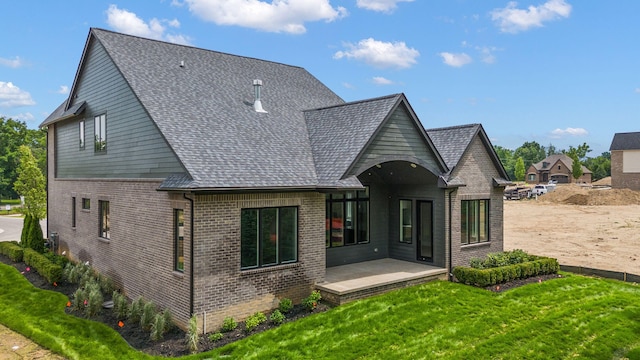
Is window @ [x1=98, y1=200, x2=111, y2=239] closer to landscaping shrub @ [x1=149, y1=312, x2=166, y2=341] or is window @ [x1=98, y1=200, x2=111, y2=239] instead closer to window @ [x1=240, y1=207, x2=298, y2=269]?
landscaping shrub @ [x1=149, y1=312, x2=166, y2=341]

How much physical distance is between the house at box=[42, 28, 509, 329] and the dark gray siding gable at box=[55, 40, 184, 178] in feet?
0.24

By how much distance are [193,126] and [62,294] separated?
7.95m

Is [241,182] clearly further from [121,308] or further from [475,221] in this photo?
[475,221]

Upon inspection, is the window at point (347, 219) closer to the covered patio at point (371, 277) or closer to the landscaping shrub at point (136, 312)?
the covered patio at point (371, 277)

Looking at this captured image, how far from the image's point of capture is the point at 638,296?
13820 millimetres

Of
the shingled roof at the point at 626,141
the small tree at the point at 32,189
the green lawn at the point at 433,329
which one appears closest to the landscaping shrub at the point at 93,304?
the green lawn at the point at 433,329

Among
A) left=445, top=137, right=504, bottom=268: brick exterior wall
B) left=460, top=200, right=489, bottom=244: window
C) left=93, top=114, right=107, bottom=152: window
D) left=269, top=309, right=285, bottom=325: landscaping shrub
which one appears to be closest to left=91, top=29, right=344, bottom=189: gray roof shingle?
left=93, top=114, right=107, bottom=152: window

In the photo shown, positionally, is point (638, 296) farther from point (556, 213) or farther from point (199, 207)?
point (556, 213)

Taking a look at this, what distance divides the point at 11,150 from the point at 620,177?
10589cm

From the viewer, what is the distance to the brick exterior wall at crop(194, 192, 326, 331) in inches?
435

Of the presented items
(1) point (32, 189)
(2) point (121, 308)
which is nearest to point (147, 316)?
(2) point (121, 308)

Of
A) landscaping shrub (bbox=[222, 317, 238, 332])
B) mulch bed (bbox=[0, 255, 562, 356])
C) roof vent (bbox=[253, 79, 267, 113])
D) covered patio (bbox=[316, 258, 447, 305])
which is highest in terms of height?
roof vent (bbox=[253, 79, 267, 113])

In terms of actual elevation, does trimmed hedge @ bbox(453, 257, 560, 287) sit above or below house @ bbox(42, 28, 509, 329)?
below

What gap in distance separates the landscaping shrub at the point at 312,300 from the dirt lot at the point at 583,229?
13.3 meters
